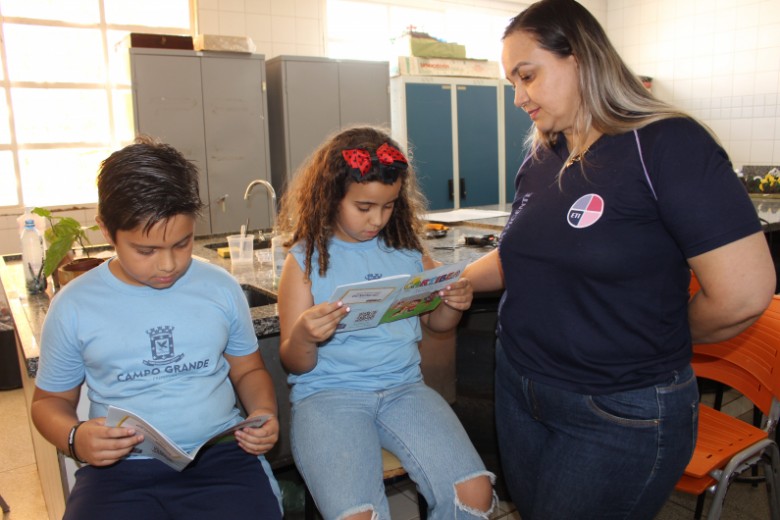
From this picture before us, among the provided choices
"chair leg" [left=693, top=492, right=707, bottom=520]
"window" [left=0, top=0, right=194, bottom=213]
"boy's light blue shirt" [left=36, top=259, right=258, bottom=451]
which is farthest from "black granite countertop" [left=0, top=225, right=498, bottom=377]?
"window" [left=0, top=0, right=194, bottom=213]

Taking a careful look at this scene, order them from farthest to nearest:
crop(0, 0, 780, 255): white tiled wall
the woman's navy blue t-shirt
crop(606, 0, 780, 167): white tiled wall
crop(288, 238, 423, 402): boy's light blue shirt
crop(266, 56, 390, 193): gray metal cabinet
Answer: crop(606, 0, 780, 167): white tiled wall → crop(0, 0, 780, 255): white tiled wall → crop(266, 56, 390, 193): gray metal cabinet → crop(288, 238, 423, 402): boy's light blue shirt → the woman's navy blue t-shirt

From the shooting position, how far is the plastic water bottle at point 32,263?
1.95 m

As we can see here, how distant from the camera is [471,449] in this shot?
1341mm

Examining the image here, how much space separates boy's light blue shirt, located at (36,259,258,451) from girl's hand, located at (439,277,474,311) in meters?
0.51

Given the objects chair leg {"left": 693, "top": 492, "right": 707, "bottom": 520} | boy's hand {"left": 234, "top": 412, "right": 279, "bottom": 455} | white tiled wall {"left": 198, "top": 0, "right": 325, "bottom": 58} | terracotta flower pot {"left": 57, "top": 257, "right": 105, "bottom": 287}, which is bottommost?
chair leg {"left": 693, "top": 492, "right": 707, "bottom": 520}

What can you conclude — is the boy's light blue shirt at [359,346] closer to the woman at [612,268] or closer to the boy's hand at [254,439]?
the boy's hand at [254,439]

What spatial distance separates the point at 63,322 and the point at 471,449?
34.3 inches

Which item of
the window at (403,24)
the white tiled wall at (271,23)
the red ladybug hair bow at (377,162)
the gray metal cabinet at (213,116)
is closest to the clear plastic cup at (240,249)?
the red ladybug hair bow at (377,162)

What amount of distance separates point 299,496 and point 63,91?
391 cm

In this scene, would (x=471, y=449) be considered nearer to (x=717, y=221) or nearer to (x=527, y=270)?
(x=527, y=270)

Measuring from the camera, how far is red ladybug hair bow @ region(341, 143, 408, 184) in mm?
1431

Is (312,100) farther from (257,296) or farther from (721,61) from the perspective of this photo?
(721,61)

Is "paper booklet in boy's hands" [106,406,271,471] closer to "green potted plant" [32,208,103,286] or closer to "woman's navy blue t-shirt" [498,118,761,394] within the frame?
"woman's navy blue t-shirt" [498,118,761,394]

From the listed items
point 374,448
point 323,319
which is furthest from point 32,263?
point 374,448
